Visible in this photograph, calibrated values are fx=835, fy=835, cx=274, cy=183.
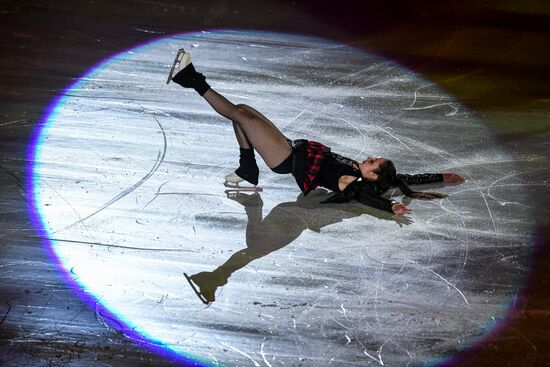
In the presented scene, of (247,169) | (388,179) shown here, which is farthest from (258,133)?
(388,179)

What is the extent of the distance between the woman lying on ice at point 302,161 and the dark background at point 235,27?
1302mm

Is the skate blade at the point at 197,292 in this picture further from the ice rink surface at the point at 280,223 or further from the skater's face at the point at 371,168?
the skater's face at the point at 371,168

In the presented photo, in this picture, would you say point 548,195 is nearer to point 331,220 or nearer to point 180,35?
point 331,220

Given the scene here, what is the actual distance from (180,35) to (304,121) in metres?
2.68

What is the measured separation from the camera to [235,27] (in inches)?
412

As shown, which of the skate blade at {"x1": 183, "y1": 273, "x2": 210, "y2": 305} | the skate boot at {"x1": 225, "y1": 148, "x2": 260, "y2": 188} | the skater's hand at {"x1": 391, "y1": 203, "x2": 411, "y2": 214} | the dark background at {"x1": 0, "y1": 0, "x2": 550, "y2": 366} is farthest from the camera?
the skate boot at {"x1": 225, "y1": 148, "x2": 260, "y2": 188}

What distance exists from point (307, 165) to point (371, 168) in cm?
52

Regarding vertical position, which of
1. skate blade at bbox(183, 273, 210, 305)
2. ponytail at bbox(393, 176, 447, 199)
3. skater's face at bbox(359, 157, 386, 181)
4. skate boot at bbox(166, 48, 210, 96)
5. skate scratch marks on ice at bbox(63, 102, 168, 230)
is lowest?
skate blade at bbox(183, 273, 210, 305)

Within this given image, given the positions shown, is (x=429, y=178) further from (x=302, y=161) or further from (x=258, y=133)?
(x=258, y=133)

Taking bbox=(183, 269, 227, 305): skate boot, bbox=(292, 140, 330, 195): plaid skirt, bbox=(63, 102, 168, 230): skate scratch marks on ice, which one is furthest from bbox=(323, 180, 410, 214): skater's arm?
bbox=(63, 102, 168, 230): skate scratch marks on ice

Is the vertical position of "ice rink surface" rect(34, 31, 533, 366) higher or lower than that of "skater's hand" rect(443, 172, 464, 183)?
lower

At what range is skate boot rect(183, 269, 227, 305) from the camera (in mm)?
5656

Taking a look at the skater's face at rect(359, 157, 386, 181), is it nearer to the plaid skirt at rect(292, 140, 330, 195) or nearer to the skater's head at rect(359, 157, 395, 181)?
the skater's head at rect(359, 157, 395, 181)

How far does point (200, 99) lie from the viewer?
8.66m
